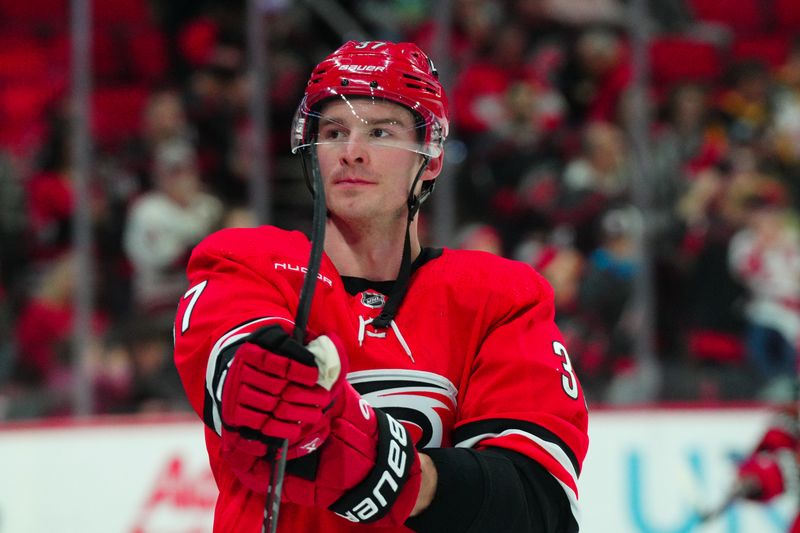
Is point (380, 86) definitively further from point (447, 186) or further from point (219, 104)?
point (219, 104)

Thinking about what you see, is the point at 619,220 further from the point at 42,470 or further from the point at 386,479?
the point at 386,479

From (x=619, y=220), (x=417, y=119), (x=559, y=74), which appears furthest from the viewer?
(x=559, y=74)

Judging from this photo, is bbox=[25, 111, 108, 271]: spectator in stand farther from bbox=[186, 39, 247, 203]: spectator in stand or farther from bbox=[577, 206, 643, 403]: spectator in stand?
bbox=[577, 206, 643, 403]: spectator in stand

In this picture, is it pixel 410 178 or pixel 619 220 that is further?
pixel 619 220

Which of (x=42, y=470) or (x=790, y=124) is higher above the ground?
(x=790, y=124)

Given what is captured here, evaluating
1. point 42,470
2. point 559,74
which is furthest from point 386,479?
point 559,74

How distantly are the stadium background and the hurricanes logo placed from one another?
2559 millimetres

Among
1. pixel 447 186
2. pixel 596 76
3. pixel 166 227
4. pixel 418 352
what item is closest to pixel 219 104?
pixel 166 227

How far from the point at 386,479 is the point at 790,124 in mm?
4808

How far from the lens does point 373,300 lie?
5.79 feet

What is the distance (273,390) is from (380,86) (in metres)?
0.58

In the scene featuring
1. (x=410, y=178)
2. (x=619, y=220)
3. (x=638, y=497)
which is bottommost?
(x=638, y=497)

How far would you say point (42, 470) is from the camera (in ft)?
12.8

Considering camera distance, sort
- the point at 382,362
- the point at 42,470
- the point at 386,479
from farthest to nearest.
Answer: the point at 42,470 → the point at 382,362 → the point at 386,479
